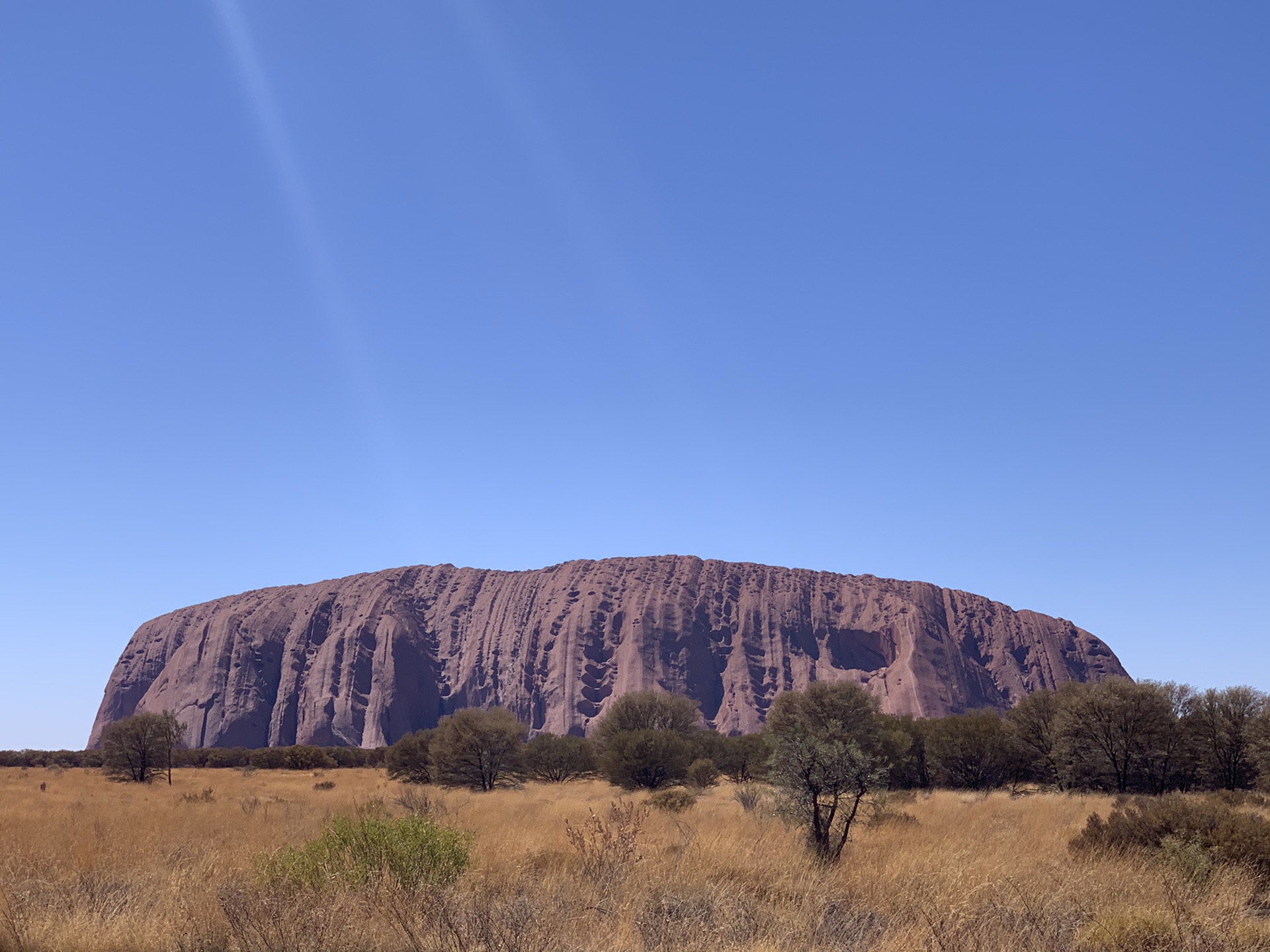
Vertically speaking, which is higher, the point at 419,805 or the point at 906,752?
the point at 419,805

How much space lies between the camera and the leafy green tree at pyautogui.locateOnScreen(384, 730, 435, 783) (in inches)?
1612

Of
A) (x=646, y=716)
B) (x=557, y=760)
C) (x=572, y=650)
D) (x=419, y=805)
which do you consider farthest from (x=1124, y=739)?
(x=572, y=650)

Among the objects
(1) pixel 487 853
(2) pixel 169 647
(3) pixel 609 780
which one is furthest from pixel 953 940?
(2) pixel 169 647

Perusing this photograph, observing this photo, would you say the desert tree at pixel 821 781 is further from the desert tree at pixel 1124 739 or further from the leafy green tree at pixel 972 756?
the leafy green tree at pixel 972 756

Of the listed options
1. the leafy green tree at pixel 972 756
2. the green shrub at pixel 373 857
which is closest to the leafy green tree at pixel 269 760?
the leafy green tree at pixel 972 756

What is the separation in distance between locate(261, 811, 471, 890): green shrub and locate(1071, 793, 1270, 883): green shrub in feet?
25.9

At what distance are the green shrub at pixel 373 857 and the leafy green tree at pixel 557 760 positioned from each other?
3471cm

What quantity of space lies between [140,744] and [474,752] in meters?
17.6

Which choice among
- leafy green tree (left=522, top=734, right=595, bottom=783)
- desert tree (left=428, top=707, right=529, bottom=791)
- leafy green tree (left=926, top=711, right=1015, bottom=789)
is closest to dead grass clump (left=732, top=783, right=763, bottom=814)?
leafy green tree (left=926, top=711, right=1015, bottom=789)

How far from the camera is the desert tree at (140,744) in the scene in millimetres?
38750

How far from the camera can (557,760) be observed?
43219 millimetres

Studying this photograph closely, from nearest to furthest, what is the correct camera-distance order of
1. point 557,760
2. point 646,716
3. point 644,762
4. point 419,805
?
point 419,805
point 644,762
point 557,760
point 646,716

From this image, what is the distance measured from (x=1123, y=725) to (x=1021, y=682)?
351 ft

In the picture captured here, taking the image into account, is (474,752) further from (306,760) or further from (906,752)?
(306,760)
